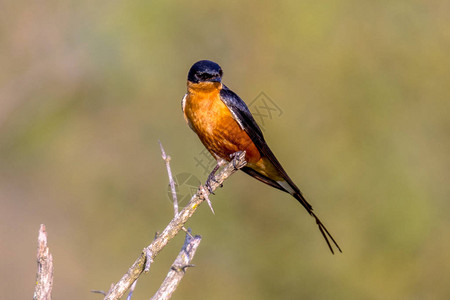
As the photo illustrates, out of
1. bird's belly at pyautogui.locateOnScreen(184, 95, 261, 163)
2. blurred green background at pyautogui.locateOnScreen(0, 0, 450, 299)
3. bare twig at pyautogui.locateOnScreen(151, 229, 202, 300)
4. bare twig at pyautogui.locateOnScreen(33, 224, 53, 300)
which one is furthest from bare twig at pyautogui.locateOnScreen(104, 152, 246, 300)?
blurred green background at pyautogui.locateOnScreen(0, 0, 450, 299)

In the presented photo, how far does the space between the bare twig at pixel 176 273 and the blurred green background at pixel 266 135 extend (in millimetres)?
5008

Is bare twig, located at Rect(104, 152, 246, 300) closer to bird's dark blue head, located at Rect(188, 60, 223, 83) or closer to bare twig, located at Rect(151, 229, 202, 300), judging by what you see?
bare twig, located at Rect(151, 229, 202, 300)

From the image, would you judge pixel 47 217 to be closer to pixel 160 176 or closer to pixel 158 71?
pixel 160 176

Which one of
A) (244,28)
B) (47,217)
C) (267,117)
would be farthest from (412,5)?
(47,217)

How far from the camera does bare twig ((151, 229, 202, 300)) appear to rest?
13.5 feet

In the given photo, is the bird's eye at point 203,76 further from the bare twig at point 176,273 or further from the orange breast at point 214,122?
the bare twig at point 176,273

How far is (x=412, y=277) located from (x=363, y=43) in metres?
4.82

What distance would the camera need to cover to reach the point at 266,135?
1029 cm

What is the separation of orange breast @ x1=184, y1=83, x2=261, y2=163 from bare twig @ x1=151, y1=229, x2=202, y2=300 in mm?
2077

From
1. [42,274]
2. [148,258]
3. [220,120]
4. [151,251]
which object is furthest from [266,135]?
[42,274]

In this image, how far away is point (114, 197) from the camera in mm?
11016

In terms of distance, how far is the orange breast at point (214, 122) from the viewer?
6418 millimetres

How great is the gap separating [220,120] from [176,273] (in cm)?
255

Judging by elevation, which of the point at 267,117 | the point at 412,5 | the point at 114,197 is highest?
the point at 412,5
